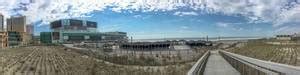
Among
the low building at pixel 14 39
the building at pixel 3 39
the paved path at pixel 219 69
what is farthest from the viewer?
the low building at pixel 14 39

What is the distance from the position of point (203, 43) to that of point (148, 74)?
11504cm

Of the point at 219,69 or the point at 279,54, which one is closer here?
the point at 219,69

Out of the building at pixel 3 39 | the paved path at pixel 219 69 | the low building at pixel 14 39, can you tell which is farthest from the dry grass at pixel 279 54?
the low building at pixel 14 39

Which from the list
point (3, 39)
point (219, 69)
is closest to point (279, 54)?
point (219, 69)

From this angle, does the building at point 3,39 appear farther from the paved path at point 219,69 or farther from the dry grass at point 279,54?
the paved path at point 219,69

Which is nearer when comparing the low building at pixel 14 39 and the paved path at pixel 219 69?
the paved path at pixel 219 69

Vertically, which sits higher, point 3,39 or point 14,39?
point 3,39

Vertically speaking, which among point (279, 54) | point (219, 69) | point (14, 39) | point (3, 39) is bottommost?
point (279, 54)

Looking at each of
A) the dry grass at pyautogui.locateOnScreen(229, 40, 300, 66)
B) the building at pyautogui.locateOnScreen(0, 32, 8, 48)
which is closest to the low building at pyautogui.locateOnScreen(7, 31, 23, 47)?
the building at pyautogui.locateOnScreen(0, 32, 8, 48)

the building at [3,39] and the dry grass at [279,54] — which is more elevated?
the building at [3,39]

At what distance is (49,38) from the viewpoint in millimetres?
169875

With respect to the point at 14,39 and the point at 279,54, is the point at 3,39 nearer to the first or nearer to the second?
the point at 14,39

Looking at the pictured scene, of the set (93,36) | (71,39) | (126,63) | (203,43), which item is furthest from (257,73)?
(93,36)

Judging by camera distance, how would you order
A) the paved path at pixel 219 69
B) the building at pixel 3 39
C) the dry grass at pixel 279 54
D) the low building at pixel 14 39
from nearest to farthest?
the paved path at pixel 219 69, the dry grass at pixel 279 54, the building at pixel 3 39, the low building at pixel 14 39
